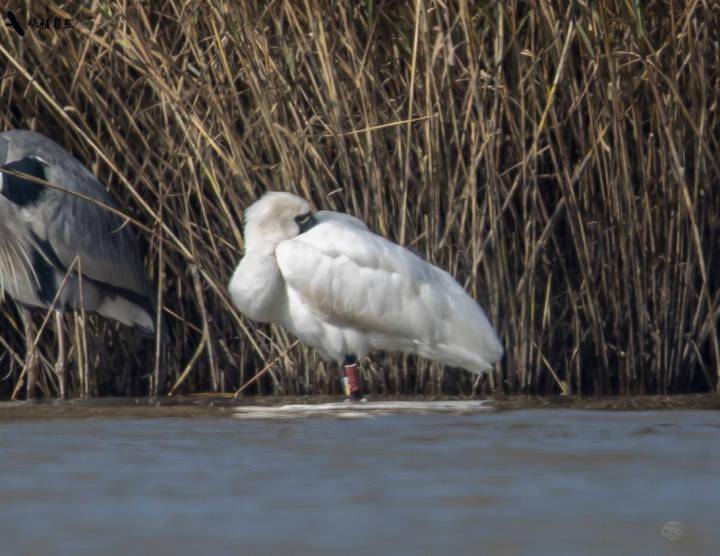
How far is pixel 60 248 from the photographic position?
686cm

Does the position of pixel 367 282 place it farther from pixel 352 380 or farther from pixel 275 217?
pixel 275 217

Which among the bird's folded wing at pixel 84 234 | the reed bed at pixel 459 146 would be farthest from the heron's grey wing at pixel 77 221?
the reed bed at pixel 459 146

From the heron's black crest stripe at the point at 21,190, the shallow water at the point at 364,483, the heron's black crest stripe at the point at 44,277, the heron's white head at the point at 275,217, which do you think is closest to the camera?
the shallow water at the point at 364,483

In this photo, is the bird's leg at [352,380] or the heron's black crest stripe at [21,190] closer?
the bird's leg at [352,380]

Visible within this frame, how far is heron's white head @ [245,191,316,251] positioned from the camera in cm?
555

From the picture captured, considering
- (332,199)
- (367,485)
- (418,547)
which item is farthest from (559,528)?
(332,199)

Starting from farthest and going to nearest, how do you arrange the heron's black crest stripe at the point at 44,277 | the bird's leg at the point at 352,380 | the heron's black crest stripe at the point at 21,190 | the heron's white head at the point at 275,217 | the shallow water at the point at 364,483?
the heron's black crest stripe at the point at 21,190 → the heron's black crest stripe at the point at 44,277 → the bird's leg at the point at 352,380 → the heron's white head at the point at 275,217 → the shallow water at the point at 364,483

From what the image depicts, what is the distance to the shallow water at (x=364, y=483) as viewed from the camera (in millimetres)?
3020

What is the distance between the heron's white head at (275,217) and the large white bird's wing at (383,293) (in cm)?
7

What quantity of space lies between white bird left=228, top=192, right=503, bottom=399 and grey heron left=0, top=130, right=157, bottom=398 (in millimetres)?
694

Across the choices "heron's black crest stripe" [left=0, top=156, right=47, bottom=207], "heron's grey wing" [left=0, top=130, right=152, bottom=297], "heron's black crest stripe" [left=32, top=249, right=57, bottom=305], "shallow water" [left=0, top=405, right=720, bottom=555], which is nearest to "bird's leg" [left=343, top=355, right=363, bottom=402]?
"shallow water" [left=0, top=405, right=720, bottom=555]

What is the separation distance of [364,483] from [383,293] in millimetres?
2210

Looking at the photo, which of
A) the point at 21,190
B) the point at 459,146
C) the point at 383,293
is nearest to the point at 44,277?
the point at 21,190

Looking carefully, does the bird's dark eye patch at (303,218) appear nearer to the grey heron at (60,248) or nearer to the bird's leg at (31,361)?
the grey heron at (60,248)
